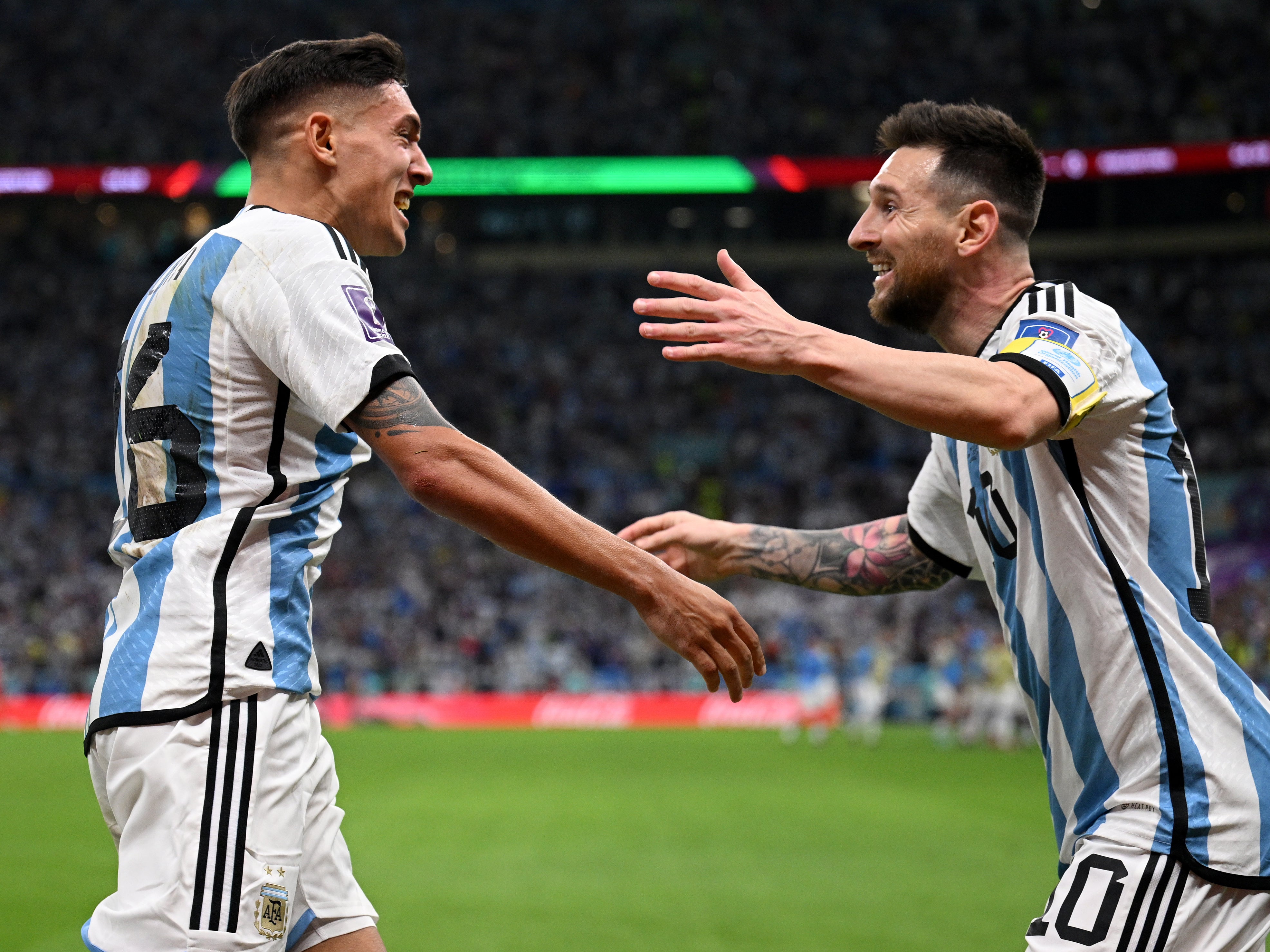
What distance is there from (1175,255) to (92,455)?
27686 mm

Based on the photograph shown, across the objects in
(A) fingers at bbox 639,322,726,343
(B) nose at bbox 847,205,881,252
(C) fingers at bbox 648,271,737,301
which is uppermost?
(B) nose at bbox 847,205,881,252

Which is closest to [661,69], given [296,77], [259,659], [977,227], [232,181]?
[232,181]

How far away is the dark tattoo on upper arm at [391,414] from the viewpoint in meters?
2.48

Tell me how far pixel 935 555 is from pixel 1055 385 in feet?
3.89

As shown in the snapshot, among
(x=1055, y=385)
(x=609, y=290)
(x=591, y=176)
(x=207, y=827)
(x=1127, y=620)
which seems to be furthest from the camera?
(x=609, y=290)

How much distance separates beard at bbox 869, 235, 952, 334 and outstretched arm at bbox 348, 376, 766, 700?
3.27ft

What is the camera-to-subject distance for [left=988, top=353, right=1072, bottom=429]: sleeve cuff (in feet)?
8.37

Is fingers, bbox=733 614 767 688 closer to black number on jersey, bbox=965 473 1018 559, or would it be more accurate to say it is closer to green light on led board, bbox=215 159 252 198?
black number on jersey, bbox=965 473 1018 559

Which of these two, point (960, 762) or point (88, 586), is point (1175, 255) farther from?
point (88, 586)

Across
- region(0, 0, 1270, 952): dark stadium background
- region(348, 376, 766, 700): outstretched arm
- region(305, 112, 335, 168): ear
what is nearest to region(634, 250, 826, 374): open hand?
region(348, 376, 766, 700): outstretched arm

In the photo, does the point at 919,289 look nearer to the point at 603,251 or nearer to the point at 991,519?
A: the point at 991,519

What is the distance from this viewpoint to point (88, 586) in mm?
25969

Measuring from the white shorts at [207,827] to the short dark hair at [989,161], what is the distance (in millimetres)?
2056

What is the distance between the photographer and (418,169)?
10.1 feet
